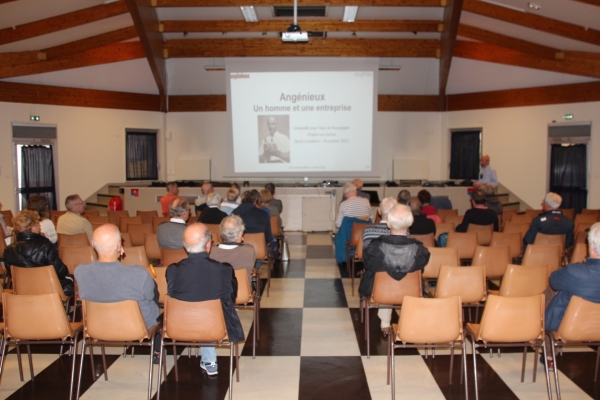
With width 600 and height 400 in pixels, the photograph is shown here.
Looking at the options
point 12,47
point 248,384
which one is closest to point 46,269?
point 248,384

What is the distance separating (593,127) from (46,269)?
10.7 meters

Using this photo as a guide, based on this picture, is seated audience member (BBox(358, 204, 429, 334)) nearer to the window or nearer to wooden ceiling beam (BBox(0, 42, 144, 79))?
wooden ceiling beam (BBox(0, 42, 144, 79))

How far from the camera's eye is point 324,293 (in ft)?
19.8

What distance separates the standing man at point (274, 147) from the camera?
12.2 m

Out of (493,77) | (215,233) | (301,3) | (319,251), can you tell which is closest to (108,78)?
(301,3)

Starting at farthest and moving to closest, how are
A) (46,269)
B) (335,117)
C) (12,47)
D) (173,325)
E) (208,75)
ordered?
(208,75), (335,117), (12,47), (46,269), (173,325)

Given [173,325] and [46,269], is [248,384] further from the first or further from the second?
[46,269]

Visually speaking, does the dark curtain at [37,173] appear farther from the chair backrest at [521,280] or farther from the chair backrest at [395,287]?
the chair backrest at [521,280]

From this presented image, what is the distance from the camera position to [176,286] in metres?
3.46

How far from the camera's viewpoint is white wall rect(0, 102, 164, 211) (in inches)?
443

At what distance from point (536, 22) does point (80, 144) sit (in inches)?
383

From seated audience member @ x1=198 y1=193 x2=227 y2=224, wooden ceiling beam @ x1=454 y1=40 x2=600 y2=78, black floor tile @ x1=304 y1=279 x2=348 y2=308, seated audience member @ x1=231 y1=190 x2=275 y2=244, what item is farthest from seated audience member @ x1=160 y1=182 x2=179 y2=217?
wooden ceiling beam @ x1=454 y1=40 x2=600 y2=78

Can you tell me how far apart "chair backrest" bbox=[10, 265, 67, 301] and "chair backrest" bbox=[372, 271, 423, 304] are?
7.90 ft

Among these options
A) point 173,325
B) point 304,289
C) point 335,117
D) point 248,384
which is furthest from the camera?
point 335,117
